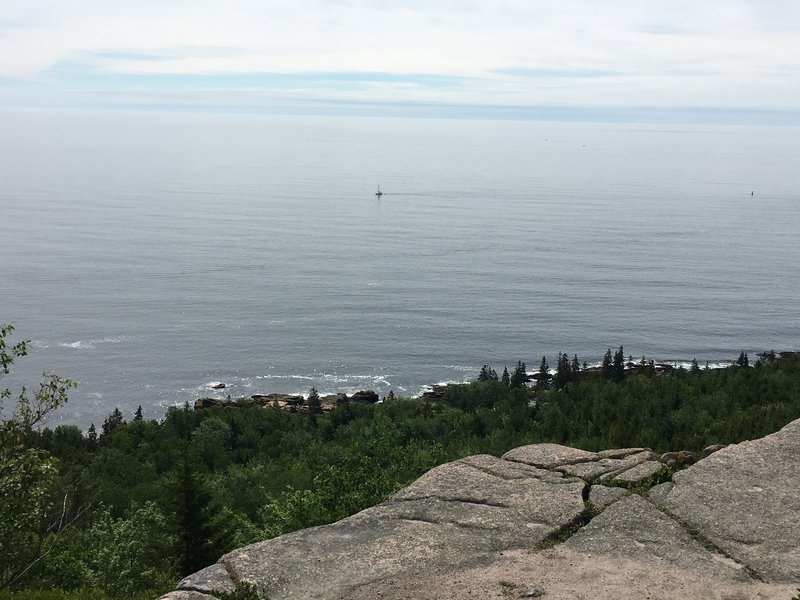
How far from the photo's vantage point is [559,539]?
54.1 feet

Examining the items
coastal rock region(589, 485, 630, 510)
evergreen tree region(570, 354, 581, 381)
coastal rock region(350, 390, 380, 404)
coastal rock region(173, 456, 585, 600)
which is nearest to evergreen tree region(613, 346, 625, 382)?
evergreen tree region(570, 354, 581, 381)

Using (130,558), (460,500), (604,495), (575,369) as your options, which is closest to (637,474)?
(604,495)

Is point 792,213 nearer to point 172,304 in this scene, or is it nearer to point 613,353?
point 613,353

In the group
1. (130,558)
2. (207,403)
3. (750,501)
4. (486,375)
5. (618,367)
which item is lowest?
(207,403)

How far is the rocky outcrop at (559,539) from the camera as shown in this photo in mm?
14633

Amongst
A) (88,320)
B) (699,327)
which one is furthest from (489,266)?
(88,320)

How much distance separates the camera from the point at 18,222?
153250mm

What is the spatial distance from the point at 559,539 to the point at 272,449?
4646 centimetres

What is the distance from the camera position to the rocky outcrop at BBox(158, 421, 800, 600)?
14.6 metres

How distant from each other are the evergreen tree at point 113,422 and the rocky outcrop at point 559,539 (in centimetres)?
5509

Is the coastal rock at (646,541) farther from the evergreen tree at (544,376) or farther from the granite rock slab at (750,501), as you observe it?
the evergreen tree at (544,376)

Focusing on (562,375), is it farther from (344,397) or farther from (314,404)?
(314,404)

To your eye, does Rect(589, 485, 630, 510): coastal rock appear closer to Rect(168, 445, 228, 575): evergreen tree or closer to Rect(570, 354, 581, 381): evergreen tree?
Rect(168, 445, 228, 575): evergreen tree

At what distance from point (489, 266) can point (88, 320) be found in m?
59.7
